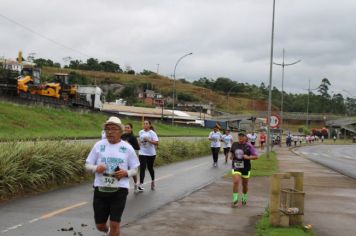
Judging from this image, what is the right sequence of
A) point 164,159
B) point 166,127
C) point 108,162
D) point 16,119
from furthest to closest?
point 166,127 < point 16,119 < point 164,159 < point 108,162

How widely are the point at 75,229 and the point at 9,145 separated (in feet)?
16.1

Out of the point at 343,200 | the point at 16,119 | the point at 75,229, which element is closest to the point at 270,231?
the point at 75,229

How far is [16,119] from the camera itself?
117ft

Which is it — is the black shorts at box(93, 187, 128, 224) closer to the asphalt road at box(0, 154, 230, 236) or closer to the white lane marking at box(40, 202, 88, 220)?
the asphalt road at box(0, 154, 230, 236)

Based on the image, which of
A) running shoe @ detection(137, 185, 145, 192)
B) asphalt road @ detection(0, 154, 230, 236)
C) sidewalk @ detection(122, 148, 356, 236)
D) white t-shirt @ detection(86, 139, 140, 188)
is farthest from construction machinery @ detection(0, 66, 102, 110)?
white t-shirt @ detection(86, 139, 140, 188)

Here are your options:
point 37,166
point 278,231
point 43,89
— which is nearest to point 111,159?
point 278,231

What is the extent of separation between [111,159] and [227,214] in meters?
4.60

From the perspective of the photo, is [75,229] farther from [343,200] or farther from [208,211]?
[343,200]

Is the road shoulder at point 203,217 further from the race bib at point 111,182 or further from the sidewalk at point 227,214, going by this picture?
the race bib at point 111,182

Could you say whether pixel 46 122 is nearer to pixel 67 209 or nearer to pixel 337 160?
pixel 337 160

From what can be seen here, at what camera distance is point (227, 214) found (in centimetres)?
1034

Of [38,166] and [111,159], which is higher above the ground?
[111,159]

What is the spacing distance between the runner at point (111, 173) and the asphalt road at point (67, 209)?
6.41 ft

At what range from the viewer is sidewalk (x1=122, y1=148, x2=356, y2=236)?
28.7 feet
